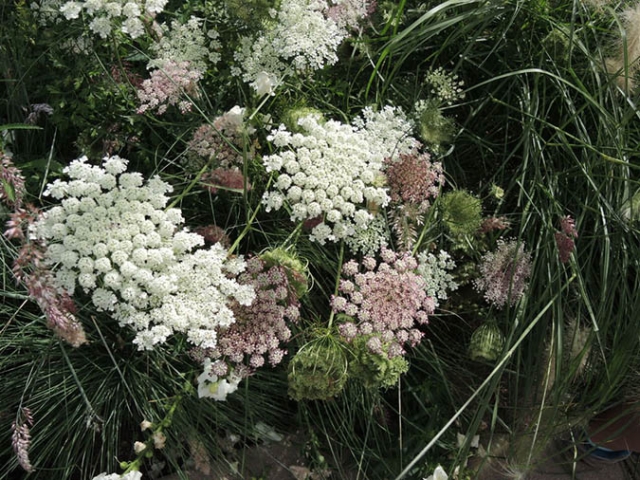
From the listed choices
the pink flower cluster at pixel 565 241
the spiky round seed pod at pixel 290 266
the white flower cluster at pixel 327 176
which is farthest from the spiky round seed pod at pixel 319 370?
the pink flower cluster at pixel 565 241

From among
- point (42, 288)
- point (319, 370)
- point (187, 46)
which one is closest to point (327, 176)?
point (319, 370)

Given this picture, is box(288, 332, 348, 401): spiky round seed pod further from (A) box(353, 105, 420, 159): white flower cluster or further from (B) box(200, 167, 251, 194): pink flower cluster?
(A) box(353, 105, 420, 159): white flower cluster

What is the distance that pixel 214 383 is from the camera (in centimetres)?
211

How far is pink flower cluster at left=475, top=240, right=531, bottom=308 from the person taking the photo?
2322mm

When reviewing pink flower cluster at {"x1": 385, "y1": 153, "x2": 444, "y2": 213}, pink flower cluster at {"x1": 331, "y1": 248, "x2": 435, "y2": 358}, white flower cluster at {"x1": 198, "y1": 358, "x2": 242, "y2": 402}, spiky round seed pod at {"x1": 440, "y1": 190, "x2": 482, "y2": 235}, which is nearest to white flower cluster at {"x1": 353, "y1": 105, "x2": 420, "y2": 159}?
pink flower cluster at {"x1": 385, "y1": 153, "x2": 444, "y2": 213}

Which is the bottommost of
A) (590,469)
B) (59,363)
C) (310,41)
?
(590,469)

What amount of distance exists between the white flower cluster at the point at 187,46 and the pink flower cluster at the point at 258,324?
0.84 m

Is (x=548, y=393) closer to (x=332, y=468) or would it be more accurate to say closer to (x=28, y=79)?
(x=332, y=468)

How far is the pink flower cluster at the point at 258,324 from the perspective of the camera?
1981 mm

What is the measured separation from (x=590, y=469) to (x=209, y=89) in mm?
2416

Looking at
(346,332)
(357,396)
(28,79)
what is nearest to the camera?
(346,332)

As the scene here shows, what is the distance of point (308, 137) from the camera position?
2117mm

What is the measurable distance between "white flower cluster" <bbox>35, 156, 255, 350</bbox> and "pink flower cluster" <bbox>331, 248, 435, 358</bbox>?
0.36 metres

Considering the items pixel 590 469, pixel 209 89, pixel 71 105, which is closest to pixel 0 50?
pixel 71 105
